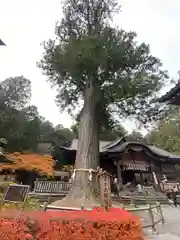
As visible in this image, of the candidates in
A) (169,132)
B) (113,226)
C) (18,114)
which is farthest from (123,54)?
(169,132)

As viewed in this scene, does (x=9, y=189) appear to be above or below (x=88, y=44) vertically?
below

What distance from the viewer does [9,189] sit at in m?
7.95

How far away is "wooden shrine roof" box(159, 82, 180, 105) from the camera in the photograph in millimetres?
8234

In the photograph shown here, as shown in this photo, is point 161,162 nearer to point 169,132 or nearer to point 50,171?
point 50,171

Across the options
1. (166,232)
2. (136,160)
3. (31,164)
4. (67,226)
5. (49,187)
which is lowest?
(67,226)

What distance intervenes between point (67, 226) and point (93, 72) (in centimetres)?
1219

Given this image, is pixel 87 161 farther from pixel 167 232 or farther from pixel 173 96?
pixel 173 96

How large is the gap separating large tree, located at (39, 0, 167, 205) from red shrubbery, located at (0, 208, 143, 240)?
25.7 ft

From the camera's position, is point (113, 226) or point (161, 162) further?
point (161, 162)

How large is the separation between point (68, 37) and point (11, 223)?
14.9 metres

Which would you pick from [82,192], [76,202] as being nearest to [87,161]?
[82,192]

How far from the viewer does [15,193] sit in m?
8.11

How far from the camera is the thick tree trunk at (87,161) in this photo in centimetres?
1236

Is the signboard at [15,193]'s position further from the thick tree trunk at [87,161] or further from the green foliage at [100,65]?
the green foliage at [100,65]
